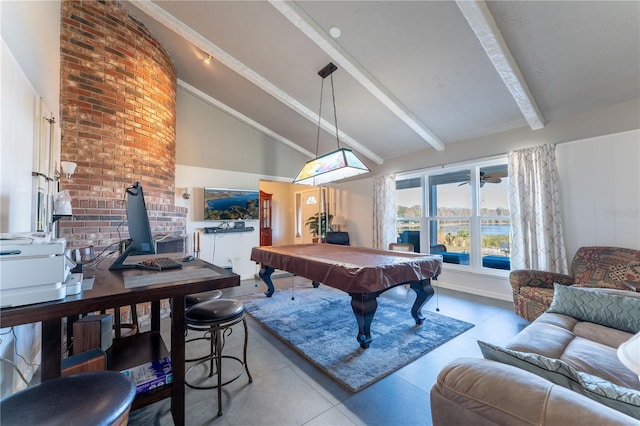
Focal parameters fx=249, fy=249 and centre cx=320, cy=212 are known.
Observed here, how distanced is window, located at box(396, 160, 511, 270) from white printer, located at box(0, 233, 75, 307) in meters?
4.80

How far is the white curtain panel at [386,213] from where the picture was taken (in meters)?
5.14

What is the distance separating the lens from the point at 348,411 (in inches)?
61.6

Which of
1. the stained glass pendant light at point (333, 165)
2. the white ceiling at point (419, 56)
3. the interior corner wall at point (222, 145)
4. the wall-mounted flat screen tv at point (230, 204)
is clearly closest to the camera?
the white ceiling at point (419, 56)

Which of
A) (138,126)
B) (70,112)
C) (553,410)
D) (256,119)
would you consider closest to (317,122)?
(256,119)

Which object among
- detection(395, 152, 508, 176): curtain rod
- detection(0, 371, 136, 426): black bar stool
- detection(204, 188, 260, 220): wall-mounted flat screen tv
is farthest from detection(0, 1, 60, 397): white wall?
detection(395, 152, 508, 176): curtain rod

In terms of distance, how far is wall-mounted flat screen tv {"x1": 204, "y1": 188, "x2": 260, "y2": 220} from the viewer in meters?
4.88

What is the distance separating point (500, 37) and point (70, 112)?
4.54 meters

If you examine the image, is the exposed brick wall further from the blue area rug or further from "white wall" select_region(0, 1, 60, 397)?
the blue area rug

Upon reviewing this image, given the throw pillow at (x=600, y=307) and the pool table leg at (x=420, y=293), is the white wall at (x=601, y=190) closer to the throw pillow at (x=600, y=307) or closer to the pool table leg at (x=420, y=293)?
the throw pillow at (x=600, y=307)

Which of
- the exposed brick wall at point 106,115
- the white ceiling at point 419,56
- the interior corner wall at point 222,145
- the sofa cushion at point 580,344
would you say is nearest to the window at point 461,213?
the white ceiling at point 419,56

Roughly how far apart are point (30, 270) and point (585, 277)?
4.25m

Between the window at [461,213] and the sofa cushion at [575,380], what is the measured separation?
360 centimetres

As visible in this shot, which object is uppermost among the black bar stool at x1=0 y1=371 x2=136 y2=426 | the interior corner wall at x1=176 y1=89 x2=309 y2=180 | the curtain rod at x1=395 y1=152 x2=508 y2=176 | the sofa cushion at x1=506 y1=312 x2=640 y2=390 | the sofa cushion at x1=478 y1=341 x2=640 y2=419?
the interior corner wall at x1=176 y1=89 x2=309 y2=180

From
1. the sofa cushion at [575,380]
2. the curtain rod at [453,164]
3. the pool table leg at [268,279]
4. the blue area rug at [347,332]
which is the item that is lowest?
the blue area rug at [347,332]
